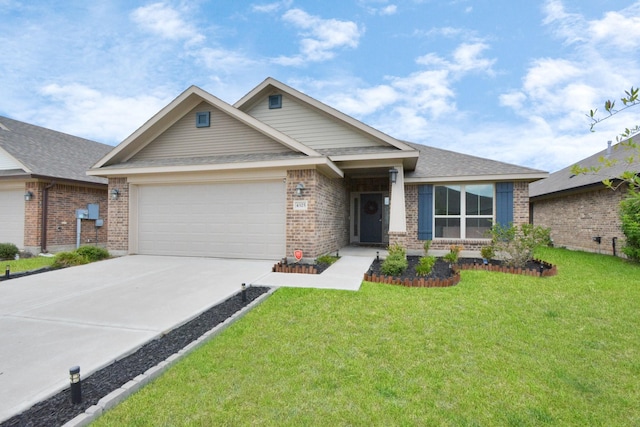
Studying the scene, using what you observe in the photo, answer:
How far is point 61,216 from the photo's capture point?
12828 millimetres

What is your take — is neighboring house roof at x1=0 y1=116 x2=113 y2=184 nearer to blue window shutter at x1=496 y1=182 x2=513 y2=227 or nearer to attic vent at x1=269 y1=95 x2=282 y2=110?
attic vent at x1=269 y1=95 x2=282 y2=110

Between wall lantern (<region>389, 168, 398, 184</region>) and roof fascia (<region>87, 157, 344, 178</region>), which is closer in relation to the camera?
roof fascia (<region>87, 157, 344, 178</region>)

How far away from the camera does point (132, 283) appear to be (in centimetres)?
673

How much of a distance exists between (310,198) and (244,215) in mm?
2197

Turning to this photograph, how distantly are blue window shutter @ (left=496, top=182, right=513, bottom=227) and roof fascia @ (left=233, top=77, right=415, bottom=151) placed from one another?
4.06 metres

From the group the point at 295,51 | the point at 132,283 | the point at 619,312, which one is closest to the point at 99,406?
the point at 132,283

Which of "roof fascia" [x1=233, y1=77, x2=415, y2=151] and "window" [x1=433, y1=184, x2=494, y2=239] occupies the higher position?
"roof fascia" [x1=233, y1=77, x2=415, y2=151]

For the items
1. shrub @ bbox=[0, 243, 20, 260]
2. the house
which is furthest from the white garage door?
the house

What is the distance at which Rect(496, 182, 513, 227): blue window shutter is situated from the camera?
10930mm

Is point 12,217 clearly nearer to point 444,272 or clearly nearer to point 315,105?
point 315,105

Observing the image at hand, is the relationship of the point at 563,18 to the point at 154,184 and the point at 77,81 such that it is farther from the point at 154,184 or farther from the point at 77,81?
the point at 77,81

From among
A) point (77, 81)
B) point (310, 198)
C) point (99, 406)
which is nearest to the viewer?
point (99, 406)

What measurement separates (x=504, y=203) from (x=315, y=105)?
7.32 meters

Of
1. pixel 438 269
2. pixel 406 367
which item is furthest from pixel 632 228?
pixel 406 367
